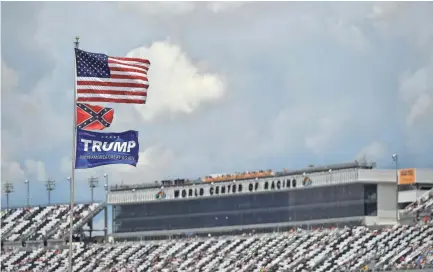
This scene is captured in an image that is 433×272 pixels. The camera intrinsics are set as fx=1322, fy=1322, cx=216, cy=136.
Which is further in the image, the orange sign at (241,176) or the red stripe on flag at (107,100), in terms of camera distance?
the orange sign at (241,176)

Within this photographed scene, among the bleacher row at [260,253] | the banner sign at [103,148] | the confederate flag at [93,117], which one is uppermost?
the confederate flag at [93,117]

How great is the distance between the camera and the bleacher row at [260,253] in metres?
130

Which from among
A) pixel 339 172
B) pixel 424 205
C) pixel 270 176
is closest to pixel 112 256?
pixel 270 176

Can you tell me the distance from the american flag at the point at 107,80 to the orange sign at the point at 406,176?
79.9 meters

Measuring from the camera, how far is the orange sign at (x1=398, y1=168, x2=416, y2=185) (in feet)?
467

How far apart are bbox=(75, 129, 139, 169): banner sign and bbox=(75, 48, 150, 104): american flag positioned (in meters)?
1.74

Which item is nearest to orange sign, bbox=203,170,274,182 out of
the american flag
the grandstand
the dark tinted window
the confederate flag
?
the grandstand

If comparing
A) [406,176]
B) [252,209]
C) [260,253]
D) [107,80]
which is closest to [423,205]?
[406,176]

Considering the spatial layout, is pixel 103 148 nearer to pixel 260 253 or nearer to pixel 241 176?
pixel 260 253

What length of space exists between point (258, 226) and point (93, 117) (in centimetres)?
9367

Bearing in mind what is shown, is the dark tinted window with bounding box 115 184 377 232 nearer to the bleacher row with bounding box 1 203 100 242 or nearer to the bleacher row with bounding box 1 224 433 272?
the bleacher row with bounding box 1 224 433 272

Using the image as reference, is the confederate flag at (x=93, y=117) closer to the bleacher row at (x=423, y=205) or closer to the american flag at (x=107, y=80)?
the american flag at (x=107, y=80)

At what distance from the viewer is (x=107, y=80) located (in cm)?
6550

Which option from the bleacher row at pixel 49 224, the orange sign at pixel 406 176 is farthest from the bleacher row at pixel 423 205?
the bleacher row at pixel 49 224
